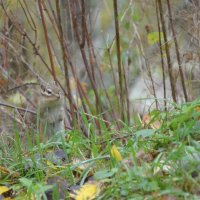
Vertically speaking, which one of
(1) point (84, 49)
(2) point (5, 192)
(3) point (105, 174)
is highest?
(1) point (84, 49)

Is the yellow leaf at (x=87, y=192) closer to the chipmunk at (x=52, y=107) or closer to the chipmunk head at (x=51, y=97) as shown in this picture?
the chipmunk at (x=52, y=107)

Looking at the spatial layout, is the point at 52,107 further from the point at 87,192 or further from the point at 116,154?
the point at 87,192

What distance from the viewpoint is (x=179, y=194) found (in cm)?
239

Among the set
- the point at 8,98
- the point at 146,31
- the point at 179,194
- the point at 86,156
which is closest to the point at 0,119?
the point at 8,98

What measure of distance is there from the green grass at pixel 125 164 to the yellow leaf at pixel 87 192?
0.10ft

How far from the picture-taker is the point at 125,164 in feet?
8.91

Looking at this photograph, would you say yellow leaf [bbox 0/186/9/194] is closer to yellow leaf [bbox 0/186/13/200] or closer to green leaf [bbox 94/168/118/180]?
yellow leaf [bbox 0/186/13/200]

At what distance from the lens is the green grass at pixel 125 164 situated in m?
2.54

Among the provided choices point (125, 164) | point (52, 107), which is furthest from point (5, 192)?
point (52, 107)

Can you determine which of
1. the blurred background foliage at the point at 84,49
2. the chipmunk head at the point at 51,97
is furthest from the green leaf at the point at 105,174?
the chipmunk head at the point at 51,97

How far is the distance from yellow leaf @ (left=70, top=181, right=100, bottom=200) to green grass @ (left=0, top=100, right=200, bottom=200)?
0.10ft

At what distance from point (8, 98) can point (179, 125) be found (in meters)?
3.15

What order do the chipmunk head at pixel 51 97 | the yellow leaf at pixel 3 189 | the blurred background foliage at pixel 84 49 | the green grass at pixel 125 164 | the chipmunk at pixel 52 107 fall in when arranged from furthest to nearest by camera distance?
the chipmunk head at pixel 51 97
the chipmunk at pixel 52 107
the blurred background foliage at pixel 84 49
the yellow leaf at pixel 3 189
the green grass at pixel 125 164

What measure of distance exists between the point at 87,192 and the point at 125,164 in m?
0.21
